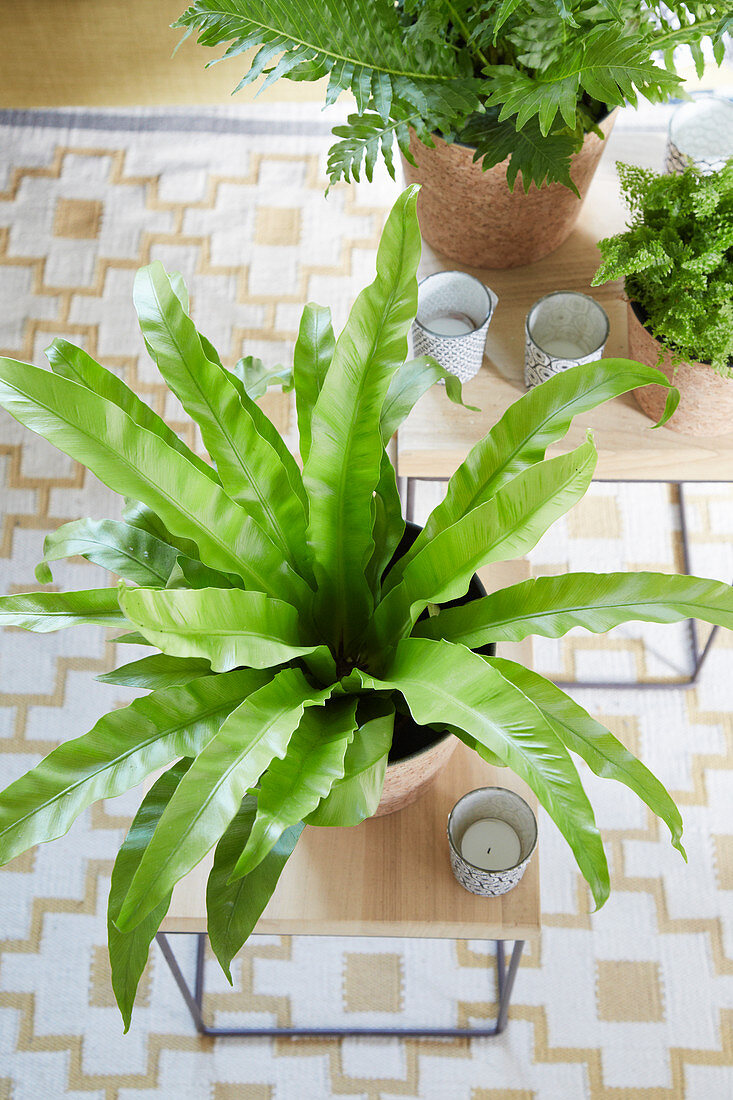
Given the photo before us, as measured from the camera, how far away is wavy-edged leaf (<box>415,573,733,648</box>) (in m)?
0.62

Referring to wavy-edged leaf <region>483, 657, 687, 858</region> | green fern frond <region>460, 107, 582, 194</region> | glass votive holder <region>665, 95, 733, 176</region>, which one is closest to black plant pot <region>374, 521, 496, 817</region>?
wavy-edged leaf <region>483, 657, 687, 858</region>

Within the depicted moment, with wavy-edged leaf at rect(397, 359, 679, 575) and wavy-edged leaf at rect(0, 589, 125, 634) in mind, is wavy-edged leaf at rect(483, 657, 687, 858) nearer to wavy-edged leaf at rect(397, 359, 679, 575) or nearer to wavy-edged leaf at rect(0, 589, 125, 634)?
wavy-edged leaf at rect(397, 359, 679, 575)

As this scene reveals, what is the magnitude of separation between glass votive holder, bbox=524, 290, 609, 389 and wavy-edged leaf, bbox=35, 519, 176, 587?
1.50 feet

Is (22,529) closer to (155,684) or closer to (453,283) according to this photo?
(453,283)

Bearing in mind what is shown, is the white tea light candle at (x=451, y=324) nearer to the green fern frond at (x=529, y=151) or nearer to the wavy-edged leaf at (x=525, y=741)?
the green fern frond at (x=529, y=151)

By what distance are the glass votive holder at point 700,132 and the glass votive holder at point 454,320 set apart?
23 cm

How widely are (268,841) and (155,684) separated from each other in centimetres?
19

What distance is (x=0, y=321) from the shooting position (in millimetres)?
1814

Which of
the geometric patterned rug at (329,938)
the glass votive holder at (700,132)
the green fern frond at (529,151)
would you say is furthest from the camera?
the geometric patterned rug at (329,938)

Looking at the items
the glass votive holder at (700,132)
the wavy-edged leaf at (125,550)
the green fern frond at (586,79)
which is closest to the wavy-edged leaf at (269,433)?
the wavy-edged leaf at (125,550)

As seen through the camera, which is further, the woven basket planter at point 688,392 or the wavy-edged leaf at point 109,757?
the woven basket planter at point 688,392

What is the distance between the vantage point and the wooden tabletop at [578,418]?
3.45ft

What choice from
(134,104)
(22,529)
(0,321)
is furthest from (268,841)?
(134,104)

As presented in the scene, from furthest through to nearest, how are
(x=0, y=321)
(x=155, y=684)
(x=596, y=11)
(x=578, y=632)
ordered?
(x=0, y=321), (x=578, y=632), (x=596, y=11), (x=155, y=684)
